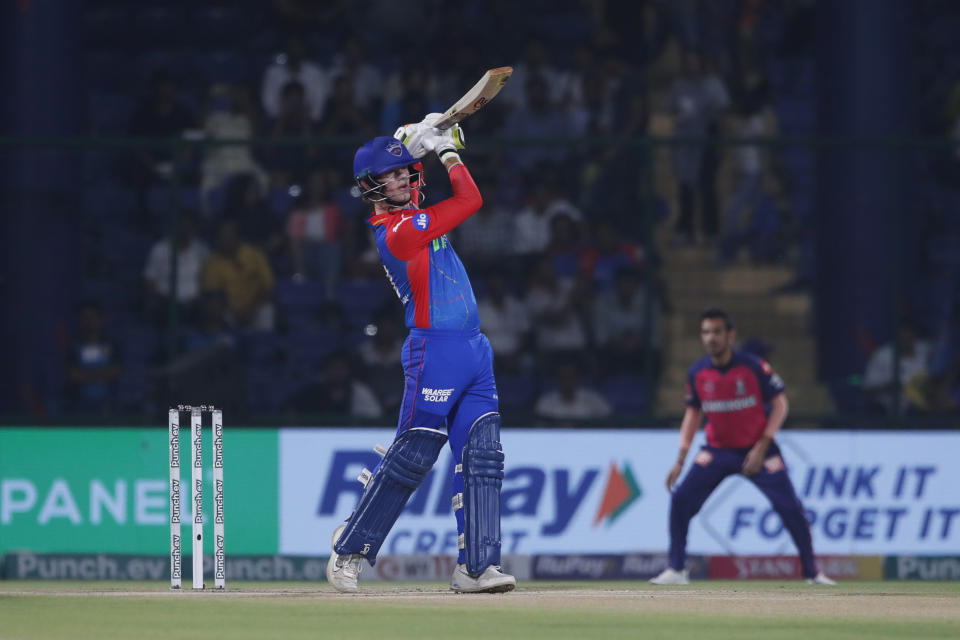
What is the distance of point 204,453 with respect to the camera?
1377cm

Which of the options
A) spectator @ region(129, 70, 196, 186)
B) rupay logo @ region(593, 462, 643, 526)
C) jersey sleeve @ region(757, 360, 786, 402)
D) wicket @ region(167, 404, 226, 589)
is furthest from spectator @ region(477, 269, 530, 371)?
wicket @ region(167, 404, 226, 589)

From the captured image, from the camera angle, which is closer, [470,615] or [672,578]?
[470,615]

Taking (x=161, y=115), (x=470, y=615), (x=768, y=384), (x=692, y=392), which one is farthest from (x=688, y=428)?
(x=161, y=115)

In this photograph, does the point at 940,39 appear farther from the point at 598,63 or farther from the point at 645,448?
the point at 645,448

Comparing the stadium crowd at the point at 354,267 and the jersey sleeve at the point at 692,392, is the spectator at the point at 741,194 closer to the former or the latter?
the stadium crowd at the point at 354,267

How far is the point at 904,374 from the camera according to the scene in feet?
47.0

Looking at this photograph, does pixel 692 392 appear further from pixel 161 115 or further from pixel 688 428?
pixel 161 115

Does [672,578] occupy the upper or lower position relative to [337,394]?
lower

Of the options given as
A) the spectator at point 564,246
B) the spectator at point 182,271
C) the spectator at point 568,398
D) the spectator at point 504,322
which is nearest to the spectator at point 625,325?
the spectator at point 568,398

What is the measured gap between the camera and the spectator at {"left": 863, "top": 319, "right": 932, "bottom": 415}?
14.1 m

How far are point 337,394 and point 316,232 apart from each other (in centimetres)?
139

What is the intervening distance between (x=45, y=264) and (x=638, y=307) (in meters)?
4.81

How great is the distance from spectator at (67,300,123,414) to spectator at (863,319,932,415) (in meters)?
6.08

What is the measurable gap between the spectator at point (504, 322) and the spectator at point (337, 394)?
3.58 feet
